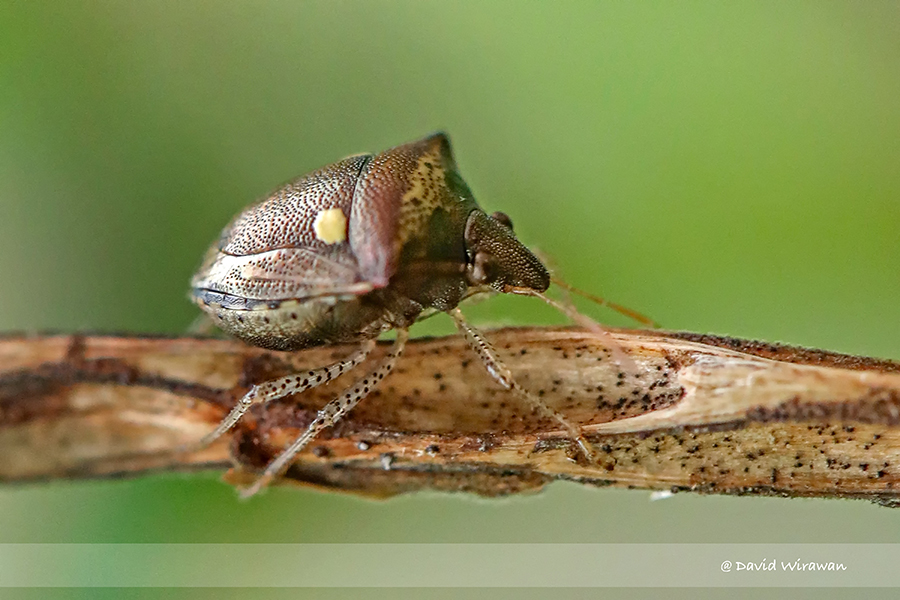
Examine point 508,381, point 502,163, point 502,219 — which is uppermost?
point 502,163

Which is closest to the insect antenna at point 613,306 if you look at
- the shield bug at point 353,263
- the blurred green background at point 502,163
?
the shield bug at point 353,263

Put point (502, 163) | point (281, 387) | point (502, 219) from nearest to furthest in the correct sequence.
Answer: point (281, 387)
point (502, 219)
point (502, 163)

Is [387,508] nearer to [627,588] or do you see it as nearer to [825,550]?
[627,588]

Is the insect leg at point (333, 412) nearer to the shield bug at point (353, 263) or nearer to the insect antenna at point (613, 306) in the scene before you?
the shield bug at point (353, 263)

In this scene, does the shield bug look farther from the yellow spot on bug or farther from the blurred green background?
the blurred green background

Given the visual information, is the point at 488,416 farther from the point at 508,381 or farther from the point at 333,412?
the point at 333,412

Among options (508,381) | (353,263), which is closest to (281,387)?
(353,263)

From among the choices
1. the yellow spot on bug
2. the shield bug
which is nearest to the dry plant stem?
the shield bug
